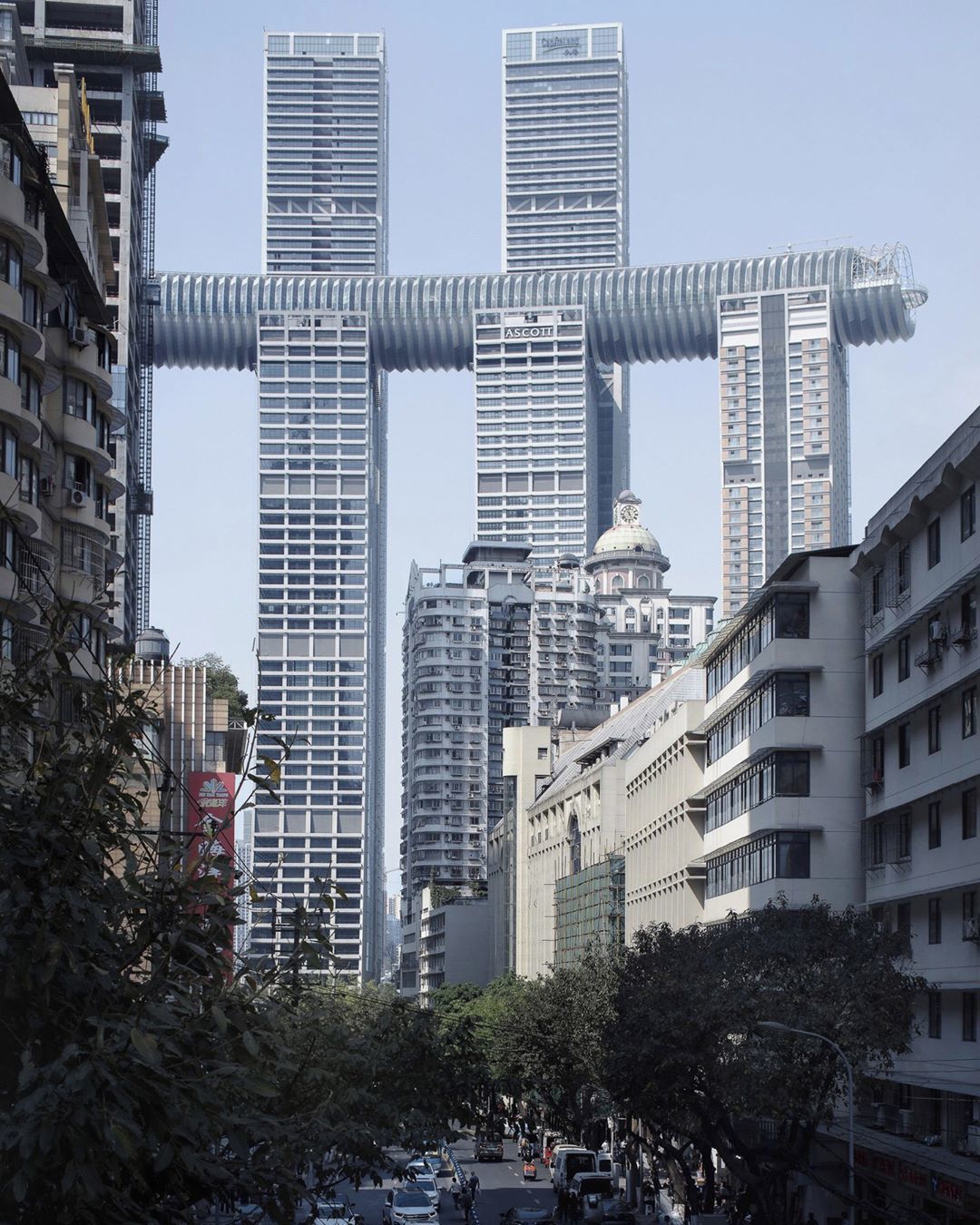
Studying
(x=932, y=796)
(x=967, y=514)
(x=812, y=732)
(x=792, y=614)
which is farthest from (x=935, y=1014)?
(x=792, y=614)

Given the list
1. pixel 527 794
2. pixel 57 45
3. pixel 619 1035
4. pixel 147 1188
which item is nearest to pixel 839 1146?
pixel 619 1035

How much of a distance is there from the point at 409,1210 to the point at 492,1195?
22306 mm

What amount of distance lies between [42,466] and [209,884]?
35.7m

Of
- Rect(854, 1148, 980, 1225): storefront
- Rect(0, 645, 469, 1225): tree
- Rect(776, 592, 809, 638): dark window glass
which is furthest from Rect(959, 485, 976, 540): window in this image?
Rect(0, 645, 469, 1225): tree

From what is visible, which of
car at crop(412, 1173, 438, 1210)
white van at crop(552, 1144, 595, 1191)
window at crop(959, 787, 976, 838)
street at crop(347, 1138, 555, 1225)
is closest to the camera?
window at crop(959, 787, 976, 838)

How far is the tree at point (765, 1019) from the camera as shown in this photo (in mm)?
45812

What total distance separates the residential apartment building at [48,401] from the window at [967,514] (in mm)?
21347

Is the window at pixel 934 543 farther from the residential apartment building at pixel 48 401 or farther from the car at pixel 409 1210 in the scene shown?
the car at pixel 409 1210

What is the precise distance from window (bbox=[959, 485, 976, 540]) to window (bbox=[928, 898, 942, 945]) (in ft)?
34.6

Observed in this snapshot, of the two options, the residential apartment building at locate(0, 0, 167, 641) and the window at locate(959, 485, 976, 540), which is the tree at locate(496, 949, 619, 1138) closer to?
the window at locate(959, 485, 976, 540)

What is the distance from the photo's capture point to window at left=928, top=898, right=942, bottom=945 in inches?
2045

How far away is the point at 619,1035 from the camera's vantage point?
5188 centimetres

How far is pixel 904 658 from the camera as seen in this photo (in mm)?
56031

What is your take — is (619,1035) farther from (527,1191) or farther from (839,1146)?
(527,1191)
